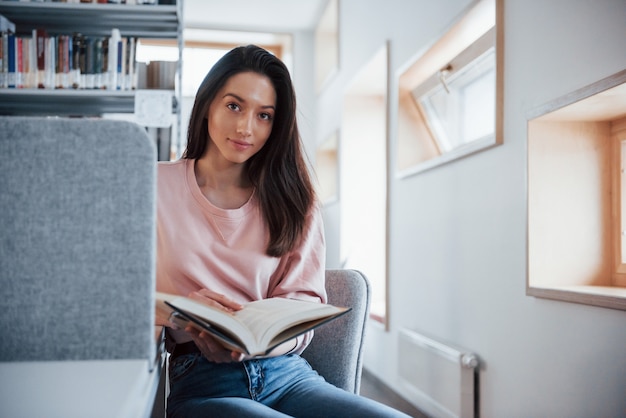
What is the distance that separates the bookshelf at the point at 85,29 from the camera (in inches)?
104

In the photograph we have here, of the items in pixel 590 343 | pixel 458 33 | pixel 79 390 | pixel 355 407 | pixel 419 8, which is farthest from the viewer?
pixel 419 8

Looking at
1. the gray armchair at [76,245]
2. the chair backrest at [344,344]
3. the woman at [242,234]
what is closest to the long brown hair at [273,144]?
the woman at [242,234]

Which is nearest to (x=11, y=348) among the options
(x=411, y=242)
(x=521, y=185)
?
(x=521, y=185)

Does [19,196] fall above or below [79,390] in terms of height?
above

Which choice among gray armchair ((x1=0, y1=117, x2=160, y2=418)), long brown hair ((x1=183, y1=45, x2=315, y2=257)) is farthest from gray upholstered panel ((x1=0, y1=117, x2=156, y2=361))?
long brown hair ((x1=183, y1=45, x2=315, y2=257))

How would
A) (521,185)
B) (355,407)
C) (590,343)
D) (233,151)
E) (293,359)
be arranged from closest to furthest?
(355,407) < (293,359) < (233,151) < (590,343) < (521,185)

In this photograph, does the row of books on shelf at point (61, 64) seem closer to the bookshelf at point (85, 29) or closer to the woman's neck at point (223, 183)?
the bookshelf at point (85, 29)

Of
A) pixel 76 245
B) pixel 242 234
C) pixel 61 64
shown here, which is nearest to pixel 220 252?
pixel 242 234

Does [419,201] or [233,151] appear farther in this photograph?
[419,201]

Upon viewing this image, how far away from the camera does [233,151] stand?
126 cm

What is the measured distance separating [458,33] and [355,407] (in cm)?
175

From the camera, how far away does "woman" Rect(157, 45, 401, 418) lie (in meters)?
1.02

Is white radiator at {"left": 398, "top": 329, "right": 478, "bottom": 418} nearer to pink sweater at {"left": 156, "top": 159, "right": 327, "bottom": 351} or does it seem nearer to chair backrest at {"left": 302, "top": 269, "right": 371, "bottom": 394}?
chair backrest at {"left": 302, "top": 269, "right": 371, "bottom": 394}

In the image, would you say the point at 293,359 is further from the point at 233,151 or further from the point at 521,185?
the point at 521,185
